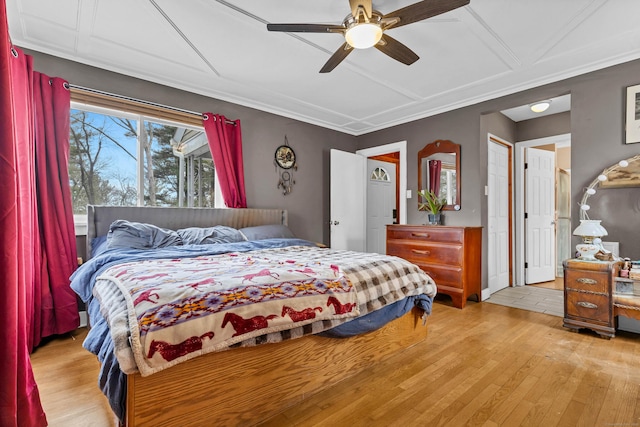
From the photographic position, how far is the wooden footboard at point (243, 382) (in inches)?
47.3

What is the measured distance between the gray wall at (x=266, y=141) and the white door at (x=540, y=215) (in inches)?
111

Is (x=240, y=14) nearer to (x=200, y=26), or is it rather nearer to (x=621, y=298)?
(x=200, y=26)

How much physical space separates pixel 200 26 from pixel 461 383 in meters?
3.14

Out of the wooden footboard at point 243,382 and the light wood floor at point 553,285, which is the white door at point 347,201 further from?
the wooden footboard at point 243,382

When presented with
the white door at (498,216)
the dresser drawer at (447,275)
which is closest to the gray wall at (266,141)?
the dresser drawer at (447,275)

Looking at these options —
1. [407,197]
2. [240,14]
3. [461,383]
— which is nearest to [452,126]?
[407,197]

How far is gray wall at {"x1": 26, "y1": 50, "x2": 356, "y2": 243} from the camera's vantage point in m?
2.98

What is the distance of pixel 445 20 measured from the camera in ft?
7.68

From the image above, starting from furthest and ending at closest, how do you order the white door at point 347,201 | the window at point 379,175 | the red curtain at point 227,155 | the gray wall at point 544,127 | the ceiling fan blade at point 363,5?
the window at point 379,175 → the white door at point 347,201 → the gray wall at point 544,127 → the red curtain at point 227,155 → the ceiling fan blade at point 363,5

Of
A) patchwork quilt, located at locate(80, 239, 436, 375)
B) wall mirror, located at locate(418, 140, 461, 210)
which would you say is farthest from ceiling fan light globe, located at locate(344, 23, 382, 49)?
wall mirror, located at locate(418, 140, 461, 210)

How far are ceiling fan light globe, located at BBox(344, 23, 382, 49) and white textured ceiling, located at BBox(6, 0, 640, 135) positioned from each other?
292 mm

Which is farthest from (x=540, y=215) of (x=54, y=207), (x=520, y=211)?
(x=54, y=207)

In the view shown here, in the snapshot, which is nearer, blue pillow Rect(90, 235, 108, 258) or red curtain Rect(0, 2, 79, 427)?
red curtain Rect(0, 2, 79, 427)

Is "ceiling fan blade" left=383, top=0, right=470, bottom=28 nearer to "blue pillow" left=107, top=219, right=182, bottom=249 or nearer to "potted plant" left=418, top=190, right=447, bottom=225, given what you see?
"blue pillow" left=107, top=219, right=182, bottom=249
